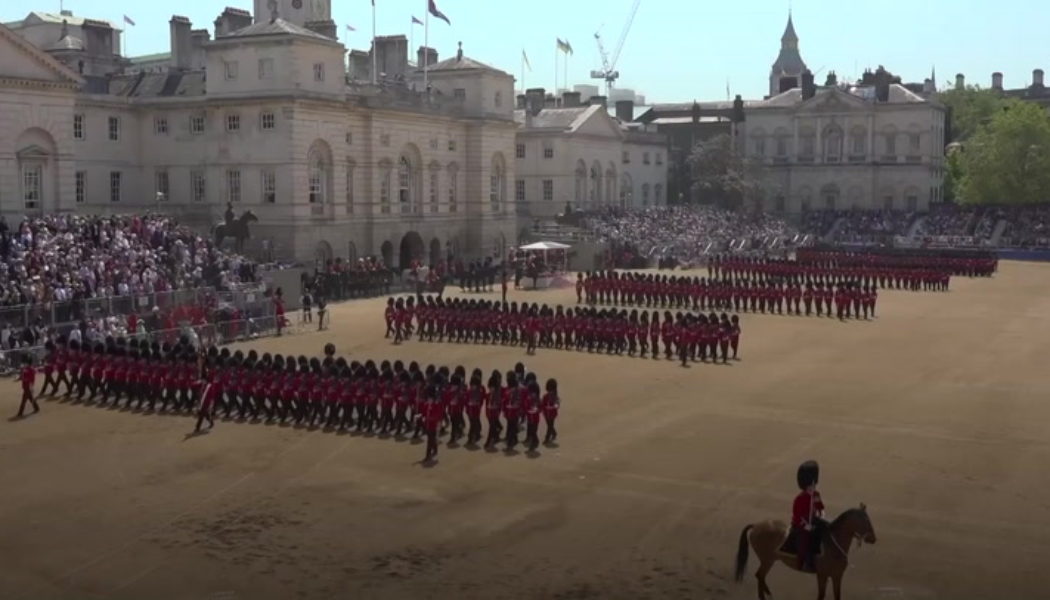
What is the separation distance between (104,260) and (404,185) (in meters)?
21.5

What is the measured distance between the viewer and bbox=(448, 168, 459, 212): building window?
Answer: 193 ft

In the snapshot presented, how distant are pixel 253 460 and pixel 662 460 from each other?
6.86 metres

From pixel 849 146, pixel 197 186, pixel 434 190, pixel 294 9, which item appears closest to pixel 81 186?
pixel 197 186

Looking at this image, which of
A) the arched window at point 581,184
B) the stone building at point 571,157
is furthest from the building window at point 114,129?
the arched window at point 581,184

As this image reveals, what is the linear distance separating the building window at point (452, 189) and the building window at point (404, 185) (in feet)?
11.9

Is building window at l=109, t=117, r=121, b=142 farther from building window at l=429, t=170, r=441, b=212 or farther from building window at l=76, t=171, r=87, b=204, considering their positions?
building window at l=429, t=170, r=441, b=212

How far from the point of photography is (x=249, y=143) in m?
47.9

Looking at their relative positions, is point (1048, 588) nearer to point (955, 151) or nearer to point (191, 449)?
point (191, 449)

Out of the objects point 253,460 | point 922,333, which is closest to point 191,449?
point 253,460

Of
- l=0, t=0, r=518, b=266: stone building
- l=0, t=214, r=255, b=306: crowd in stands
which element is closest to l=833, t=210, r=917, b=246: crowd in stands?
l=0, t=0, r=518, b=266: stone building

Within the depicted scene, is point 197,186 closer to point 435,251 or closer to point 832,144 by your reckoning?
point 435,251

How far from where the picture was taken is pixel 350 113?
165ft

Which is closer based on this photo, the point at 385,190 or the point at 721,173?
the point at 385,190

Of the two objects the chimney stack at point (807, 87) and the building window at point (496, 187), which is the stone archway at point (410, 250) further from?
the chimney stack at point (807, 87)
